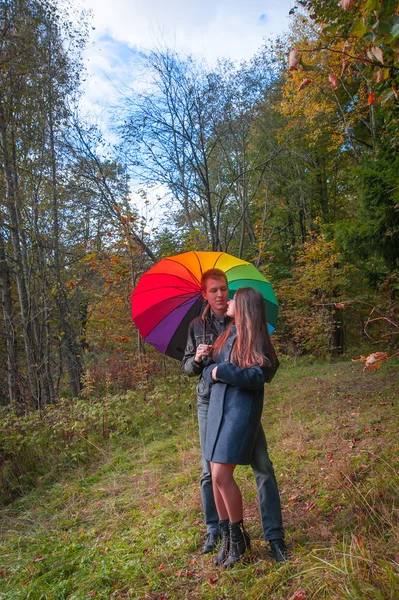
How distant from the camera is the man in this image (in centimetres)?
239

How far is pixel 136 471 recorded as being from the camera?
476 cm

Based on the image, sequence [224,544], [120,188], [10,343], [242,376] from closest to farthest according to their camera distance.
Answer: [242,376]
[224,544]
[10,343]
[120,188]

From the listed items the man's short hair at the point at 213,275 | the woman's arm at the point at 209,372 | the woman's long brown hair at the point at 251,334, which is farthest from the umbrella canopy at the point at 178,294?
the woman's arm at the point at 209,372

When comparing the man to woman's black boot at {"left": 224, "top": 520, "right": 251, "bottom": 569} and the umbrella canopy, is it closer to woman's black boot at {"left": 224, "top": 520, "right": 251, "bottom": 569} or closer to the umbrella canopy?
woman's black boot at {"left": 224, "top": 520, "right": 251, "bottom": 569}

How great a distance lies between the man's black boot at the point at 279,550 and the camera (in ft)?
7.60

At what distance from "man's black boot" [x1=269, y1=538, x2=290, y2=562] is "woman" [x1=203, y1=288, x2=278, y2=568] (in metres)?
0.17

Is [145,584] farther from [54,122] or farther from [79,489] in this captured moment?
[54,122]

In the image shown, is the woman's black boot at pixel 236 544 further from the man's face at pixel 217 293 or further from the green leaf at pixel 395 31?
the green leaf at pixel 395 31

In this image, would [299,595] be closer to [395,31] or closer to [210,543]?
[210,543]

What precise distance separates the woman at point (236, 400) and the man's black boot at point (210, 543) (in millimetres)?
219

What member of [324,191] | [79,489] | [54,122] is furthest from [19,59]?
[324,191]

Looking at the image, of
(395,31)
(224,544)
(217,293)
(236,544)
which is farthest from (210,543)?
(395,31)

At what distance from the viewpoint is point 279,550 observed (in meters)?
2.34

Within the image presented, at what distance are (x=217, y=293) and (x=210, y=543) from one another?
1.71 metres
